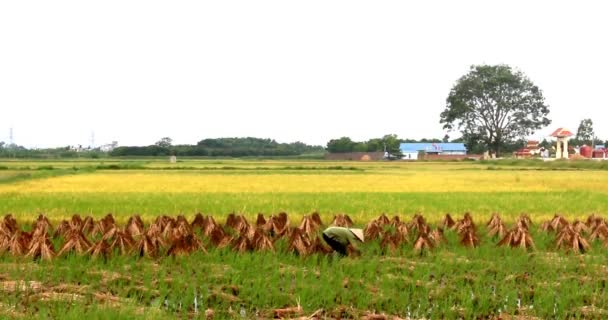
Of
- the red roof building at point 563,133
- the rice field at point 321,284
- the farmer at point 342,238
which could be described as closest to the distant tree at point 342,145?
the red roof building at point 563,133

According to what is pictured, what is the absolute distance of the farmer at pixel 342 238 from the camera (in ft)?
23.7

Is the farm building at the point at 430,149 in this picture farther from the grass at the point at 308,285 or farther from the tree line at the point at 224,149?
the grass at the point at 308,285

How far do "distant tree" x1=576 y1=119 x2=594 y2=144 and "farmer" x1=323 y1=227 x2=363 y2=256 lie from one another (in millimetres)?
129649

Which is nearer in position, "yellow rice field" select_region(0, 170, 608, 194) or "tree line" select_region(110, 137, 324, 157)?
"yellow rice field" select_region(0, 170, 608, 194)

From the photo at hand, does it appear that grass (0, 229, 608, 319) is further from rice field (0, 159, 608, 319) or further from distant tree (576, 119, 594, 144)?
distant tree (576, 119, 594, 144)

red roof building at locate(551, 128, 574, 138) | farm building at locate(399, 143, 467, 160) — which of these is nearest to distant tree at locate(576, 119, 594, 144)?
farm building at locate(399, 143, 467, 160)

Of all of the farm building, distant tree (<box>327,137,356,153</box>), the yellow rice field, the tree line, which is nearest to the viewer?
the yellow rice field

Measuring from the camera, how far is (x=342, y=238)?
23.6 feet

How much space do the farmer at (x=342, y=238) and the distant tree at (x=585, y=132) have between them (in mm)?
129649

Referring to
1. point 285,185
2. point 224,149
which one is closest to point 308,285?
point 285,185

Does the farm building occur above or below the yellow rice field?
above

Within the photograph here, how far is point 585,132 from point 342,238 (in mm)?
131433

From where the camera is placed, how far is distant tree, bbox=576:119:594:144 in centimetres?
12506

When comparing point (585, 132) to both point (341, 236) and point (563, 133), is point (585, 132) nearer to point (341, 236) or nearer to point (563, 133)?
point (563, 133)
